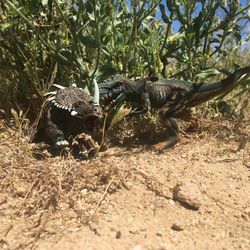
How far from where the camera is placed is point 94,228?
2520 mm

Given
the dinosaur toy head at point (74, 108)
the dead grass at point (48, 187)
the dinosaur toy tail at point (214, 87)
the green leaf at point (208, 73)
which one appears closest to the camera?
the dead grass at point (48, 187)

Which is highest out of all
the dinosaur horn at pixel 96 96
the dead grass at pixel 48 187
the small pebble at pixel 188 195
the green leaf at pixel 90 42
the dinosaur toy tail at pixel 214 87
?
the green leaf at pixel 90 42

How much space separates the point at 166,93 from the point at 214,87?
1.45ft

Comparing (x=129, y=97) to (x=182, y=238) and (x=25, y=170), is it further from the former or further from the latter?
(x=182, y=238)

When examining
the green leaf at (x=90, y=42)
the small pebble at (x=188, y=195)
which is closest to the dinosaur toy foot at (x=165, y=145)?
the small pebble at (x=188, y=195)

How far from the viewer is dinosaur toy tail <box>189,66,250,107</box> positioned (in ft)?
12.3

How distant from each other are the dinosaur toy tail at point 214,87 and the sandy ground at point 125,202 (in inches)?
21.5

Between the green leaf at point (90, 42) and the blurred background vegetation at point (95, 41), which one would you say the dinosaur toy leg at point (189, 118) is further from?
the green leaf at point (90, 42)

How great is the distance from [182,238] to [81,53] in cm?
205

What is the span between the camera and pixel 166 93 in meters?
3.70

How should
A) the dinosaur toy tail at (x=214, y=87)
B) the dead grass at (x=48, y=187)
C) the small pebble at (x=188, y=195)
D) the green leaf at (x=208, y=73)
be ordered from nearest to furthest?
the dead grass at (x=48, y=187)
the small pebble at (x=188, y=195)
the dinosaur toy tail at (x=214, y=87)
the green leaf at (x=208, y=73)

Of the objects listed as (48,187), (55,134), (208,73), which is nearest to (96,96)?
(55,134)

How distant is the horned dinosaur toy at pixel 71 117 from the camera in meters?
3.23

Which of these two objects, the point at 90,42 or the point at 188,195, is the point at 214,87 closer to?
the point at 90,42
